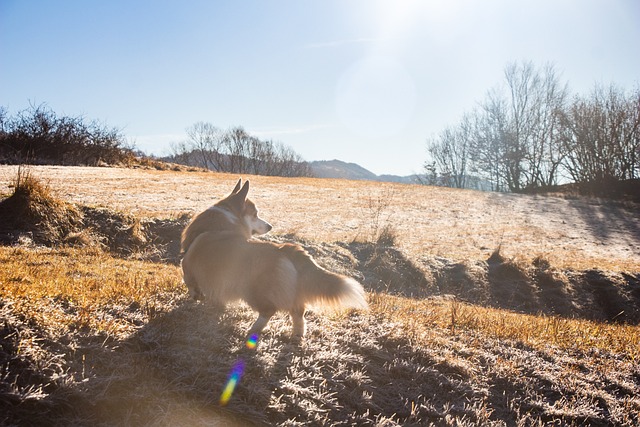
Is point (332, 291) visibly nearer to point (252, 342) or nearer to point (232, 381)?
point (252, 342)

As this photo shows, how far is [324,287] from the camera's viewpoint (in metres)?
3.77

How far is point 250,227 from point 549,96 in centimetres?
4496

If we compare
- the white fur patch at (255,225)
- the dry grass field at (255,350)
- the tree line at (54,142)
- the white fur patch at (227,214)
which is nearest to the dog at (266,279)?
the dry grass field at (255,350)

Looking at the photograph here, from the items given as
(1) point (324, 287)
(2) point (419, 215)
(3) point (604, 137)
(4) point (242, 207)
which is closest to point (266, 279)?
(1) point (324, 287)

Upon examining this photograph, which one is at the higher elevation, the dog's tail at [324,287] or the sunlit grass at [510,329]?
the dog's tail at [324,287]

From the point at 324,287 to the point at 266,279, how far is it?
54 centimetres

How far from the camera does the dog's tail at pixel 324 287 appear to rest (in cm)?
370

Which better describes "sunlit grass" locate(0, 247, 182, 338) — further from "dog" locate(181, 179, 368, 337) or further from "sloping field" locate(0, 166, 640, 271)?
"sloping field" locate(0, 166, 640, 271)

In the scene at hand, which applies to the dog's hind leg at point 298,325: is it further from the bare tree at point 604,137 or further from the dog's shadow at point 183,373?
the bare tree at point 604,137

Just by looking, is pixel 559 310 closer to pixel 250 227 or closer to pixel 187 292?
pixel 250 227

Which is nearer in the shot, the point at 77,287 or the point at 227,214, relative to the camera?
the point at 77,287

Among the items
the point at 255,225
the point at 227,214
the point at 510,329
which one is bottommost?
the point at 510,329

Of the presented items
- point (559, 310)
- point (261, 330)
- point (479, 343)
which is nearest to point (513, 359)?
point (479, 343)

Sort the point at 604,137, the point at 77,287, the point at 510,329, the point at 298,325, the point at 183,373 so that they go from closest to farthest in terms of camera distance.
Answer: the point at 183,373 < the point at 298,325 < the point at 77,287 < the point at 510,329 < the point at 604,137
